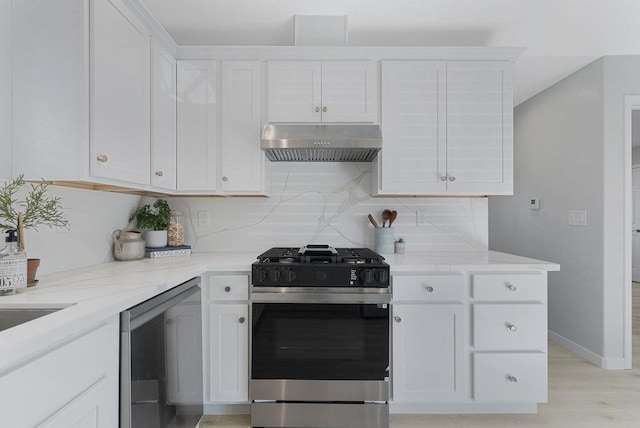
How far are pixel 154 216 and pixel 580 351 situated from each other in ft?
11.7

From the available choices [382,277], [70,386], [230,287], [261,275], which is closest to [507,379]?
[382,277]

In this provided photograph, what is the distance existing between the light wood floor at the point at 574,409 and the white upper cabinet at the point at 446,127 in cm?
139

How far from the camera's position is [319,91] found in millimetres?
2221

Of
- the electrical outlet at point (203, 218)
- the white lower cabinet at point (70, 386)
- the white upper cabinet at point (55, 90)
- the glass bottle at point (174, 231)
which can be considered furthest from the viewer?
the electrical outlet at point (203, 218)

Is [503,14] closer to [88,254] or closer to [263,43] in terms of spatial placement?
[263,43]

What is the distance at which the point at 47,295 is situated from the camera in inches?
46.3

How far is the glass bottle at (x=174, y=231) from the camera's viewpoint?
7.84 ft

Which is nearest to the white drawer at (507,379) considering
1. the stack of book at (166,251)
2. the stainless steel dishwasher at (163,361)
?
the stainless steel dishwasher at (163,361)

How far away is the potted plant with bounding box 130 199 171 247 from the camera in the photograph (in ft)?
7.38

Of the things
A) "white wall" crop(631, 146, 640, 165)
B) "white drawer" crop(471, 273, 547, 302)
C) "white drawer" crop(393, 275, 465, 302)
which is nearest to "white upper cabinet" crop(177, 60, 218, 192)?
"white drawer" crop(393, 275, 465, 302)

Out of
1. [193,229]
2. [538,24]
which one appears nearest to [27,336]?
[193,229]

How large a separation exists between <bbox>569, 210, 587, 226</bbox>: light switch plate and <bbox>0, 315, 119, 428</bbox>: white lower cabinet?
3354 mm

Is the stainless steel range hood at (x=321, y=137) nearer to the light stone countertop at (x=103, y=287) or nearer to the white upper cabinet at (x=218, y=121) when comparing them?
the white upper cabinet at (x=218, y=121)

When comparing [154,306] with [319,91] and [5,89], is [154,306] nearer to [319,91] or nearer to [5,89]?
[5,89]
